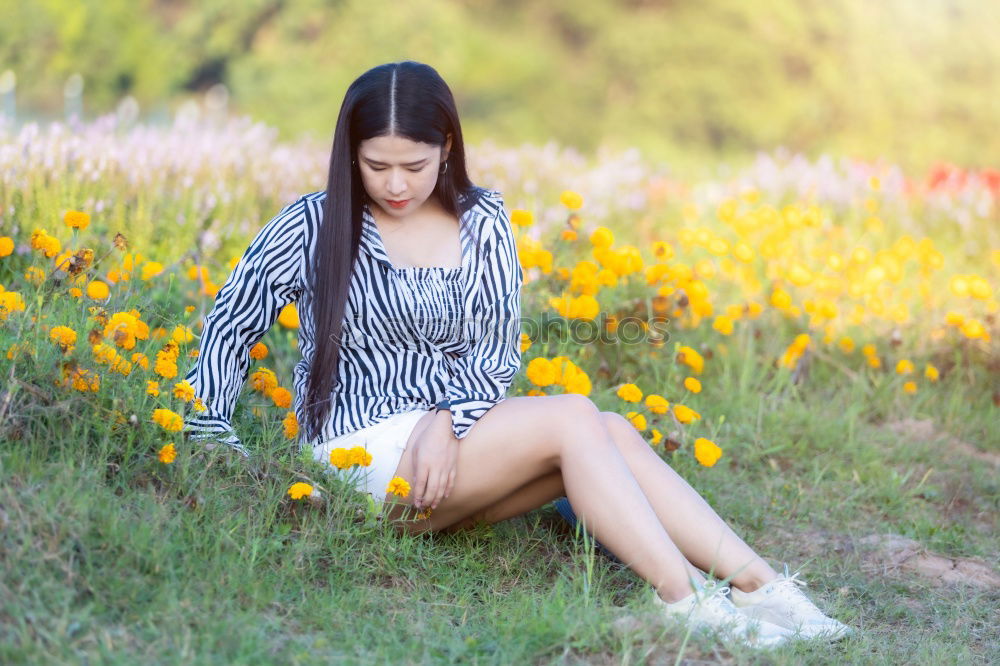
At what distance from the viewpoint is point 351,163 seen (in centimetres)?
232

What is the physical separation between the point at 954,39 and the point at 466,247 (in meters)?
12.0

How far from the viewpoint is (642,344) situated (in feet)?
11.7

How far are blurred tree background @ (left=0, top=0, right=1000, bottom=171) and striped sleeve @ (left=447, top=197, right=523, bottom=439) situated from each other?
951 centimetres

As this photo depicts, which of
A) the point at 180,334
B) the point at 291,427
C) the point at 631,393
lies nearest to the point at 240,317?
the point at 180,334

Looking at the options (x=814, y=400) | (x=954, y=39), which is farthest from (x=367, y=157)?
(x=954, y=39)

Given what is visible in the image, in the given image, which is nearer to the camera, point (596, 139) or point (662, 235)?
point (662, 235)

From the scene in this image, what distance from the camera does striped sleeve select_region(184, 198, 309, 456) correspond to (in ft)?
7.50

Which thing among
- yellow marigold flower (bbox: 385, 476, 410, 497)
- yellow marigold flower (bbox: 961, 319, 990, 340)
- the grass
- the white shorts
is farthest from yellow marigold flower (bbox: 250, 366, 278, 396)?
yellow marigold flower (bbox: 961, 319, 990, 340)

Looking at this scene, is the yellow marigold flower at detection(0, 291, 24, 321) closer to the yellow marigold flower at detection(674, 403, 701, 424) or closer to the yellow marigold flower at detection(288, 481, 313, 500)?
the yellow marigold flower at detection(288, 481, 313, 500)

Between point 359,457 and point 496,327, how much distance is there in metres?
0.50

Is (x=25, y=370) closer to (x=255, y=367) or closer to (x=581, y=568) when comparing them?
(x=255, y=367)

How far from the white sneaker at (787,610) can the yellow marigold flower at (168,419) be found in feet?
3.99

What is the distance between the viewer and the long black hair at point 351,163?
2.23 m

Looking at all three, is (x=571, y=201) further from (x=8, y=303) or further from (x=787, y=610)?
(x=8, y=303)
